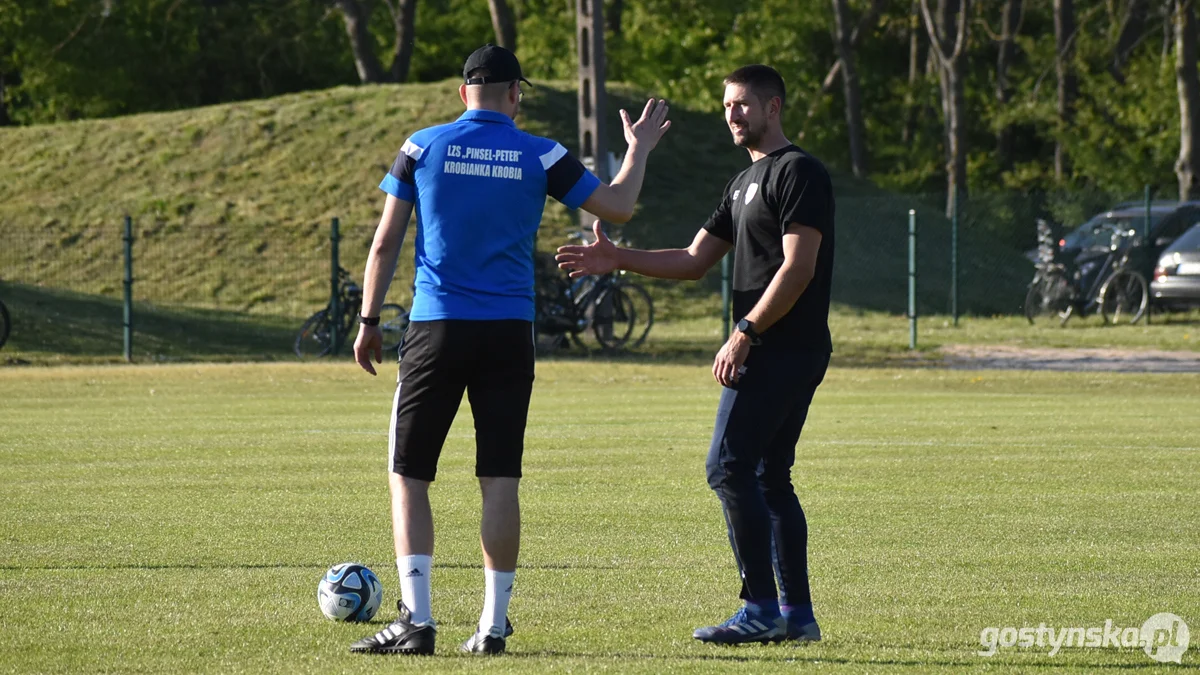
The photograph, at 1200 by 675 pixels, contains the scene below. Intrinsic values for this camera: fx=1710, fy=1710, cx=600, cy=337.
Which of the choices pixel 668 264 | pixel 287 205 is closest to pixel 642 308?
pixel 287 205

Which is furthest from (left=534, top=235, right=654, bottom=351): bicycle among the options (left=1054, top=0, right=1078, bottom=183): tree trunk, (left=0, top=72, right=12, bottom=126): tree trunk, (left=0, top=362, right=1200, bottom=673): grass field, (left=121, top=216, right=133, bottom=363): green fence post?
(left=0, top=72, right=12, bottom=126): tree trunk

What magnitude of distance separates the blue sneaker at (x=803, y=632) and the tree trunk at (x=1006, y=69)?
4811cm

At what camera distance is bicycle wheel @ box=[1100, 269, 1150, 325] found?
29.6 meters

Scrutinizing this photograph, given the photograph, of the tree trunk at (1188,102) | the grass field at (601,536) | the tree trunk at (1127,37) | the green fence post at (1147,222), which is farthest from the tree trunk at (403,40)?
the grass field at (601,536)

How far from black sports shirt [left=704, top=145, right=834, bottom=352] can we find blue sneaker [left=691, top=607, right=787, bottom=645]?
3.26 feet

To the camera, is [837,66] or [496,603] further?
[837,66]

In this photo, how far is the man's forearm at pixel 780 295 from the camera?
6.11 m

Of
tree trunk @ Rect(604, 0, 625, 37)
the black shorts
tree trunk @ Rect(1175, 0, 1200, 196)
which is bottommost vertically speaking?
the black shorts

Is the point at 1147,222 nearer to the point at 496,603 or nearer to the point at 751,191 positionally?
the point at 751,191

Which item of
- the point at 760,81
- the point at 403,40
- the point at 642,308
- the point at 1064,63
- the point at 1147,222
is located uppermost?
the point at 403,40

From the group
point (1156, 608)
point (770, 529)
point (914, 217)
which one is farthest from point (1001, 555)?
point (914, 217)

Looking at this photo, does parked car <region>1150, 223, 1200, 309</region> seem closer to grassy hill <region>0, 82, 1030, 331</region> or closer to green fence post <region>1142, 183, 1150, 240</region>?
green fence post <region>1142, 183, 1150, 240</region>

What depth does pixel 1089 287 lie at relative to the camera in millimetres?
30781

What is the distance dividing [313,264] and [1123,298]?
1572 centimetres
